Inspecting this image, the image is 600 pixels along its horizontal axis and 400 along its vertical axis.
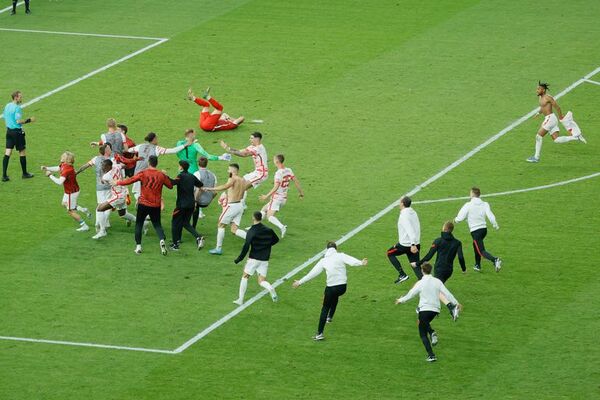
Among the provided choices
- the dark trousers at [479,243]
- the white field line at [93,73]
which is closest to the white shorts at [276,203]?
the dark trousers at [479,243]

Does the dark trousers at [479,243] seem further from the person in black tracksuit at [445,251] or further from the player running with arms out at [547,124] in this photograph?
the player running with arms out at [547,124]

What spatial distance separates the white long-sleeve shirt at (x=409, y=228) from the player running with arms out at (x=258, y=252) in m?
2.85

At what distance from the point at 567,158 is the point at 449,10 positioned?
1343cm

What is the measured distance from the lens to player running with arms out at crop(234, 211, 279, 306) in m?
28.4

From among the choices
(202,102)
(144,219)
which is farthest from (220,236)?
(202,102)

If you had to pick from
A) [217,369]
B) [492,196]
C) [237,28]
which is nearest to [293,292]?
[217,369]

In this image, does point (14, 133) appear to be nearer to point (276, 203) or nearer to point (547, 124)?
point (276, 203)

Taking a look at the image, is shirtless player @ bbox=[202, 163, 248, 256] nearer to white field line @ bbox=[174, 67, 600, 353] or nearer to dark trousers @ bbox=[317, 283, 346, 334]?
white field line @ bbox=[174, 67, 600, 353]

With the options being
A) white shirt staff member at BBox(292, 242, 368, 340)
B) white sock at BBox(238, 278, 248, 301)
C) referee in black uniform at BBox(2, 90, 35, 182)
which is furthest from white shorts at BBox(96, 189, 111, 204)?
white shirt staff member at BBox(292, 242, 368, 340)

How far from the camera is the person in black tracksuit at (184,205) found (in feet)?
103

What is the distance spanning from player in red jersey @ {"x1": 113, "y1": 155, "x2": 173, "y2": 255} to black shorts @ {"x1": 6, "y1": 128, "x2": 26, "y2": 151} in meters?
5.66

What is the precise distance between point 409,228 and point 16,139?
39.7ft

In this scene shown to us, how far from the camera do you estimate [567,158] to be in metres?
37.6

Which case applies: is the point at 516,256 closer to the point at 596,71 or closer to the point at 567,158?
the point at 567,158
